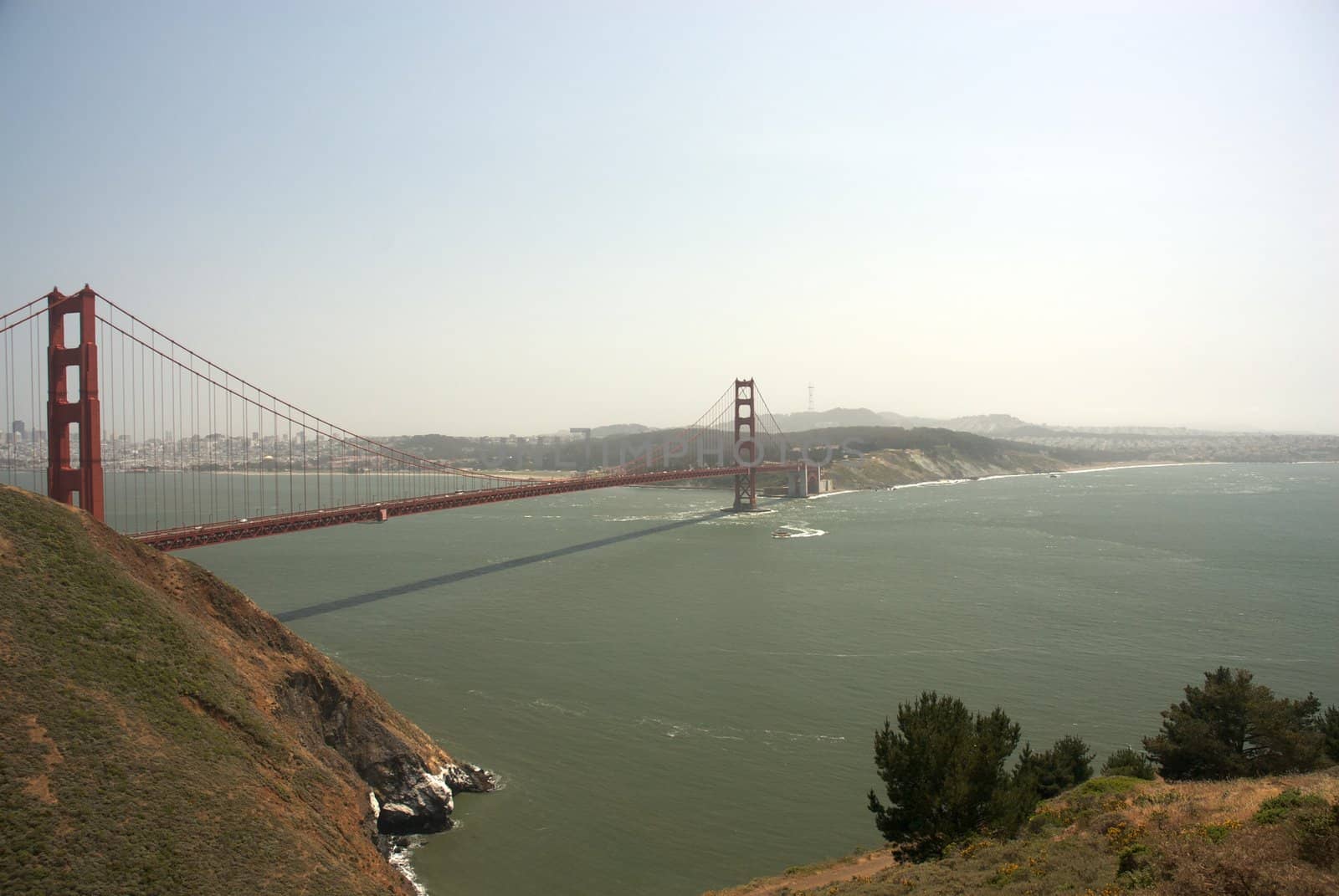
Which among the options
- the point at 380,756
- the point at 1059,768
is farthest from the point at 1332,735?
the point at 380,756

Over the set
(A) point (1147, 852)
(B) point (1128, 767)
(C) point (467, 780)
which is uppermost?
(A) point (1147, 852)

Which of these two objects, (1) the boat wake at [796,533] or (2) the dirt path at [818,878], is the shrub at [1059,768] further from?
(1) the boat wake at [796,533]

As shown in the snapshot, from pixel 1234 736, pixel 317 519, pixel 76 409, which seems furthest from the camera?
pixel 317 519

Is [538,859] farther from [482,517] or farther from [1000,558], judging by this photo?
[482,517]

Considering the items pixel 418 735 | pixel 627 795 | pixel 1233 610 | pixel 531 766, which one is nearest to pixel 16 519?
pixel 418 735

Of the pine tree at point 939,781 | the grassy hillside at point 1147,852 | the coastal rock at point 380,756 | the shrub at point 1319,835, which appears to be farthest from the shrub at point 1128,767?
the coastal rock at point 380,756

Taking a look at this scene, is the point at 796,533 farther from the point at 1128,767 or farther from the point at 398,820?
the point at 398,820
